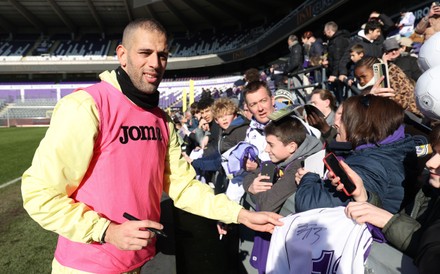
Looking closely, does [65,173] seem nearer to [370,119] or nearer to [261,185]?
[261,185]

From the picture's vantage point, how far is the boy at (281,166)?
87.7 inches

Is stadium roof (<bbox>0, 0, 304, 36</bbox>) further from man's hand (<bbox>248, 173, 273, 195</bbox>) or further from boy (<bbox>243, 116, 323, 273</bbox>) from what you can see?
man's hand (<bbox>248, 173, 273, 195</bbox>)

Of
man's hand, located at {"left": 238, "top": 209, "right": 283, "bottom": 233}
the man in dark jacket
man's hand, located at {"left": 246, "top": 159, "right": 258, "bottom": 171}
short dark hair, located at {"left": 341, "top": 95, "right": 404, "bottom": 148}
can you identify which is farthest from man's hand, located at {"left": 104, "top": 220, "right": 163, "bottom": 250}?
the man in dark jacket

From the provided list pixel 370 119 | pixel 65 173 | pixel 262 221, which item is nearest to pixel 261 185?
pixel 262 221

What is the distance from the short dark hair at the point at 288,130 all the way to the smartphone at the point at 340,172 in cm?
72

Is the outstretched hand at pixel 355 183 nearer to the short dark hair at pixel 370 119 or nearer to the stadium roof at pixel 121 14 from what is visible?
the short dark hair at pixel 370 119

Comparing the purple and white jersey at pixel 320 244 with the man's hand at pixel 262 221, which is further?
the man's hand at pixel 262 221

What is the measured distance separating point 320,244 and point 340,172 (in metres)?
0.34

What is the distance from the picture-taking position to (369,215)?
1.50 meters

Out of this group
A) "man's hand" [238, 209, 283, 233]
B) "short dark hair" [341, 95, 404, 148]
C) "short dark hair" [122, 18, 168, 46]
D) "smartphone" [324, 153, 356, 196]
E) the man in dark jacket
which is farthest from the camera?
the man in dark jacket

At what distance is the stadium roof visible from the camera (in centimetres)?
3225

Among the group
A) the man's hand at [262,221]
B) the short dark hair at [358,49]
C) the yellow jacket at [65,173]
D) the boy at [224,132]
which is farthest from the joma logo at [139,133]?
the short dark hair at [358,49]

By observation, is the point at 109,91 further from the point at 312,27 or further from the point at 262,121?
the point at 312,27

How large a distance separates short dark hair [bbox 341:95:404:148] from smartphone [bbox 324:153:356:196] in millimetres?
473
